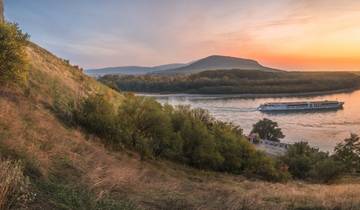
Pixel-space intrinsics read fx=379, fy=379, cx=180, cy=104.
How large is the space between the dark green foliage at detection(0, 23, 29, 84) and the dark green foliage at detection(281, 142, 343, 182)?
68.0ft

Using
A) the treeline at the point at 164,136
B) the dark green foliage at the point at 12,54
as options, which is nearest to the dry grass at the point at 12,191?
the dark green foliage at the point at 12,54

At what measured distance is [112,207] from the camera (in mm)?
5250

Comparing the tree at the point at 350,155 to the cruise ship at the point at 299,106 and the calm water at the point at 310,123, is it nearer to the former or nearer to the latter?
the calm water at the point at 310,123

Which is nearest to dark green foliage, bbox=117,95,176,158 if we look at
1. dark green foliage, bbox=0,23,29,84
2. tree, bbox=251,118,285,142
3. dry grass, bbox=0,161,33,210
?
dark green foliage, bbox=0,23,29,84

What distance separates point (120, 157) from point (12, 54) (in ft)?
18.7

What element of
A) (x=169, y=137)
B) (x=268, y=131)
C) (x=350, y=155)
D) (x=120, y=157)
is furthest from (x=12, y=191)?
(x=268, y=131)

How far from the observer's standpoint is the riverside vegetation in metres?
6.04

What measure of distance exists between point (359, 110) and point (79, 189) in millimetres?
80912

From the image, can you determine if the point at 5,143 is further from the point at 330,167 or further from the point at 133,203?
the point at 330,167

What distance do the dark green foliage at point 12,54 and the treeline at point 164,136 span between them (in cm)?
289

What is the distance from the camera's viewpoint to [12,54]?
563 inches

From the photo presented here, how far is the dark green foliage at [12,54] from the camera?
46.3ft

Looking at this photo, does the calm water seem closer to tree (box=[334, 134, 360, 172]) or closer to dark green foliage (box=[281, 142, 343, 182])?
tree (box=[334, 134, 360, 172])

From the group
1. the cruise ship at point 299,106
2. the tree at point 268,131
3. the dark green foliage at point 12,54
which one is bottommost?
the tree at point 268,131
